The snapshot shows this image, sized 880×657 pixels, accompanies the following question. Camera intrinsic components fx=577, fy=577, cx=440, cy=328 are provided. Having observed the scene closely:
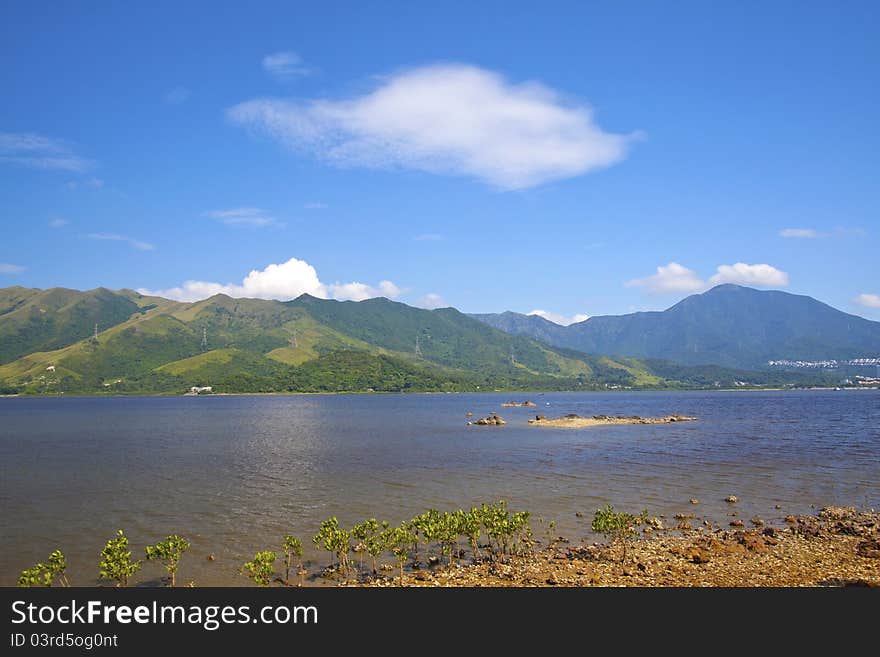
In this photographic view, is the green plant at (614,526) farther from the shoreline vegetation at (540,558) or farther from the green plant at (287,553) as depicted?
the green plant at (287,553)

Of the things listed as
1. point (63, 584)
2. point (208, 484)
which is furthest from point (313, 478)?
point (63, 584)

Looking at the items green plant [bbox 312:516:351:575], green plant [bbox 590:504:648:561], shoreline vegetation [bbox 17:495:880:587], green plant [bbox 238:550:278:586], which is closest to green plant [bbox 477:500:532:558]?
shoreline vegetation [bbox 17:495:880:587]

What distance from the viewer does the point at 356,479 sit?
70750 millimetres

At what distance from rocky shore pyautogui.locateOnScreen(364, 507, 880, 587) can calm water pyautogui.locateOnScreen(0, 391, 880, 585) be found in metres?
7.20

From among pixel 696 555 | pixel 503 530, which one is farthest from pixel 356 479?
pixel 696 555

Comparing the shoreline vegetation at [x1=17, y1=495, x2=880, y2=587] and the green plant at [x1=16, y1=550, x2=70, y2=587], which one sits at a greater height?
the green plant at [x1=16, y1=550, x2=70, y2=587]

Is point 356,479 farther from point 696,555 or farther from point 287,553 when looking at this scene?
point 696,555

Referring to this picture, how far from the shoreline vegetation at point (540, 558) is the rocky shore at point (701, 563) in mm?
60

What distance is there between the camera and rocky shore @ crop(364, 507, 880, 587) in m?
31.3

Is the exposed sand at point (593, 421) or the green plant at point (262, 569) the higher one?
the green plant at point (262, 569)

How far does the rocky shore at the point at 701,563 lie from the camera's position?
31.3 m

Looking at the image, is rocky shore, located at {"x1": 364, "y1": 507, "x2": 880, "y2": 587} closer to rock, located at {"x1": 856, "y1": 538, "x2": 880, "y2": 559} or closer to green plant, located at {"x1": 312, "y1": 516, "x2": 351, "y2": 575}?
rock, located at {"x1": 856, "y1": 538, "x2": 880, "y2": 559}

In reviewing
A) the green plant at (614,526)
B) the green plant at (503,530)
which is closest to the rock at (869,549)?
the green plant at (614,526)

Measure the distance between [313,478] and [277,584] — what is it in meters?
39.5
